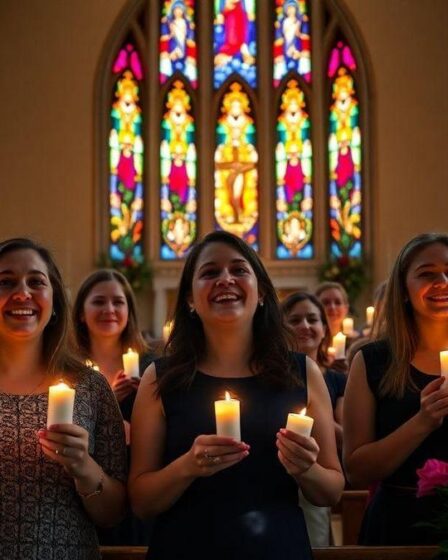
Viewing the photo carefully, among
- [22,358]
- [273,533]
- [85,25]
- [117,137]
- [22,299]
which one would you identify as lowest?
[273,533]

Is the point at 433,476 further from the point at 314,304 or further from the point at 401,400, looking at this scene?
the point at 314,304

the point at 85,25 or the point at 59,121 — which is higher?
the point at 85,25

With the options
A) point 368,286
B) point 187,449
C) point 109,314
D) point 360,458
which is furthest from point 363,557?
point 368,286

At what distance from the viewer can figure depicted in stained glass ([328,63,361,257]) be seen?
10.5m

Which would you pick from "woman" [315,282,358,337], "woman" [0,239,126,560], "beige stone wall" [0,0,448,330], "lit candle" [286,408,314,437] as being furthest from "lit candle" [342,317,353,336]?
"beige stone wall" [0,0,448,330]

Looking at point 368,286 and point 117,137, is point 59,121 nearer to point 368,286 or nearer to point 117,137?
point 117,137

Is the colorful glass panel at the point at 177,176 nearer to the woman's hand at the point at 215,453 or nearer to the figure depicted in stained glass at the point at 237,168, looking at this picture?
the figure depicted in stained glass at the point at 237,168

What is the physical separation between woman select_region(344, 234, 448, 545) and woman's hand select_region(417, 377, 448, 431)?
0.10 feet

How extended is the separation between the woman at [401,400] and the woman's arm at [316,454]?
0.22 metres

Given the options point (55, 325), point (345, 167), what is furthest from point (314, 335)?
point (345, 167)

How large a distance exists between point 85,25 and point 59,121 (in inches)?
45.5

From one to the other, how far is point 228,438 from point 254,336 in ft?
1.74

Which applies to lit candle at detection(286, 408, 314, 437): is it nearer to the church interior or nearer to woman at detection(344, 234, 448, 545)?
woman at detection(344, 234, 448, 545)

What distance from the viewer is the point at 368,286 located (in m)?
10.1
